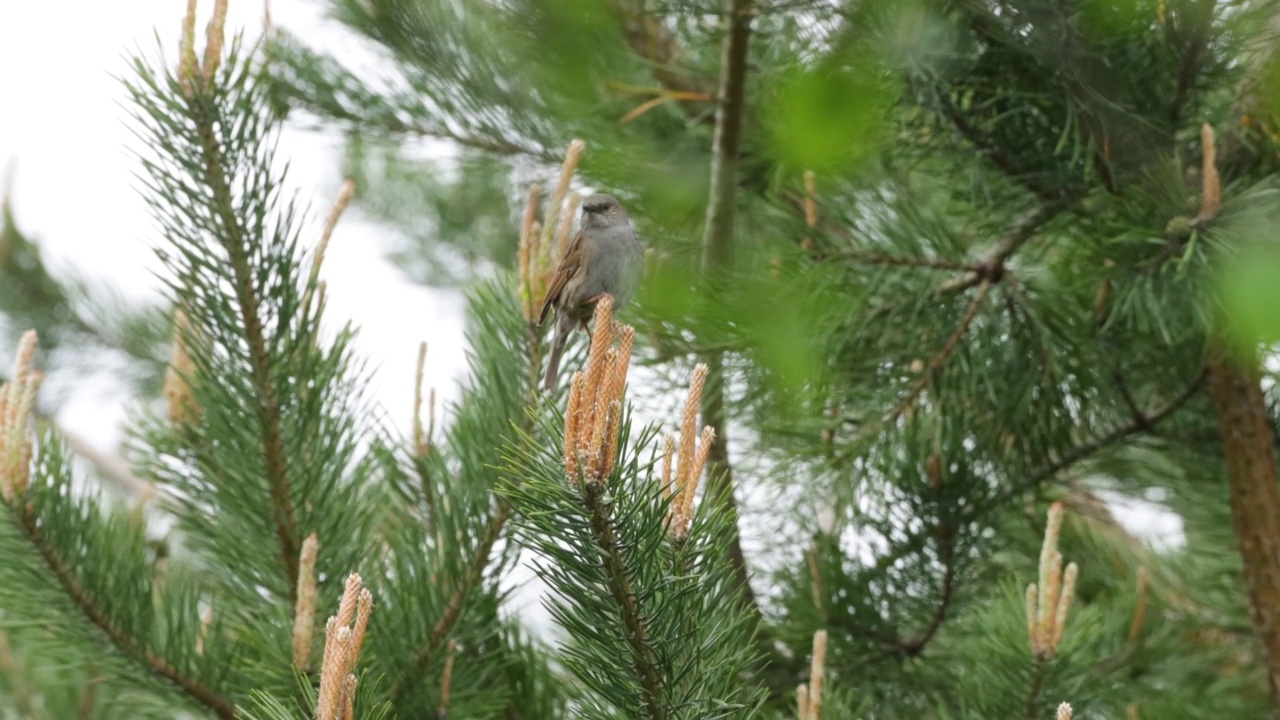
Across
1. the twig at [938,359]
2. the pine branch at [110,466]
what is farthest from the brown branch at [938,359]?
the pine branch at [110,466]

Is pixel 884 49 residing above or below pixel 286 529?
above

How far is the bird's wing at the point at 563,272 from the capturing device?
204 centimetres

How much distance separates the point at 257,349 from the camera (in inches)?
74.7

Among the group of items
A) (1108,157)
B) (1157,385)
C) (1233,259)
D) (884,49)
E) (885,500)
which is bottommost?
(885,500)

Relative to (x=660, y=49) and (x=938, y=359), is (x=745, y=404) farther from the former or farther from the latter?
(x=660, y=49)

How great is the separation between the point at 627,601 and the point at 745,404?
3.56 ft

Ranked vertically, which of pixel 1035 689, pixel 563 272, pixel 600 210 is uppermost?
pixel 600 210

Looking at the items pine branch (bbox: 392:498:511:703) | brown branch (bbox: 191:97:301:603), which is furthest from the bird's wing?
brown branch (bbox: 191:97:301:603)

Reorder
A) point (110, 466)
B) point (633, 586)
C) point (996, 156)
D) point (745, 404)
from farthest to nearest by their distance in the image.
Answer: point (110, 466)
point (745, 404)
point (996, 156)
point (633, 586)

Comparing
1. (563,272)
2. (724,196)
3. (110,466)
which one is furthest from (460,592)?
(110,466)

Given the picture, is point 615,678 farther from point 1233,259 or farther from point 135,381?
point 135,381

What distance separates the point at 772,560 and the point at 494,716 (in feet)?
2.85

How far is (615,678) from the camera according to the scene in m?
1.39

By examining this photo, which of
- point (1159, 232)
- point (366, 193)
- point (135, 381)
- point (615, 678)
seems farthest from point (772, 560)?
point (366, 193)
